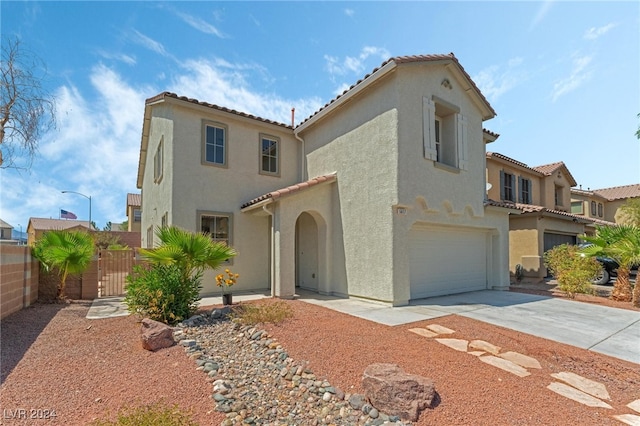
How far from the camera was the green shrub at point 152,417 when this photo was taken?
3.45 m

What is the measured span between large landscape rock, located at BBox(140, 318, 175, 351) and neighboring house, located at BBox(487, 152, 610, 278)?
1490 centimetres

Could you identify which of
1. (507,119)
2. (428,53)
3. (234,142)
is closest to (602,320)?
(507,119)

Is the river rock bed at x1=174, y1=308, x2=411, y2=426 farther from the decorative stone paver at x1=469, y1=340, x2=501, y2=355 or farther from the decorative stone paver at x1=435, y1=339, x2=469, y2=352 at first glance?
the decorative stone paver at x1=469, y1=340, x2=501, y2=355

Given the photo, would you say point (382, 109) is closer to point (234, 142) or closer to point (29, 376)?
point (234, 142)

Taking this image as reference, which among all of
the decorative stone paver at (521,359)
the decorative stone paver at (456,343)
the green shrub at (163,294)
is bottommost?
the decorative stone paver at (521,359)

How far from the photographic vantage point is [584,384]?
468 centimetres

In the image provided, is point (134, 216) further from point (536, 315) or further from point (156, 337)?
point (536, 315)

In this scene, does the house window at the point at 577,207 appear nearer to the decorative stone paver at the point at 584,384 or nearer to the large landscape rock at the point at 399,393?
the decorative stone paver at the point at 584,384

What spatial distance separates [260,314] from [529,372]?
517 cm

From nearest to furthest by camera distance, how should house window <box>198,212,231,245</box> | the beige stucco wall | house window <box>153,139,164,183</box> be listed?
the beige stucco wall
house window <box>198,212,231,245</box>
house window <box>153,139,164,183</box>

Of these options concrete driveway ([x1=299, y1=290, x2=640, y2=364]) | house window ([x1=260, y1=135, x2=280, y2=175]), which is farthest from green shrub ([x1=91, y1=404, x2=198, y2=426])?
house window ([x1=260, y1=135, x2=280, y2=175])

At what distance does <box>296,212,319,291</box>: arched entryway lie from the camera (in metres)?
12.4

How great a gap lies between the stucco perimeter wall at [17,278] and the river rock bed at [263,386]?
15.5 ft

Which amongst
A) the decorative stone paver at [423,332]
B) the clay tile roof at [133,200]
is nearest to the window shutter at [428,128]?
the decorative stone paver at [423,332]
